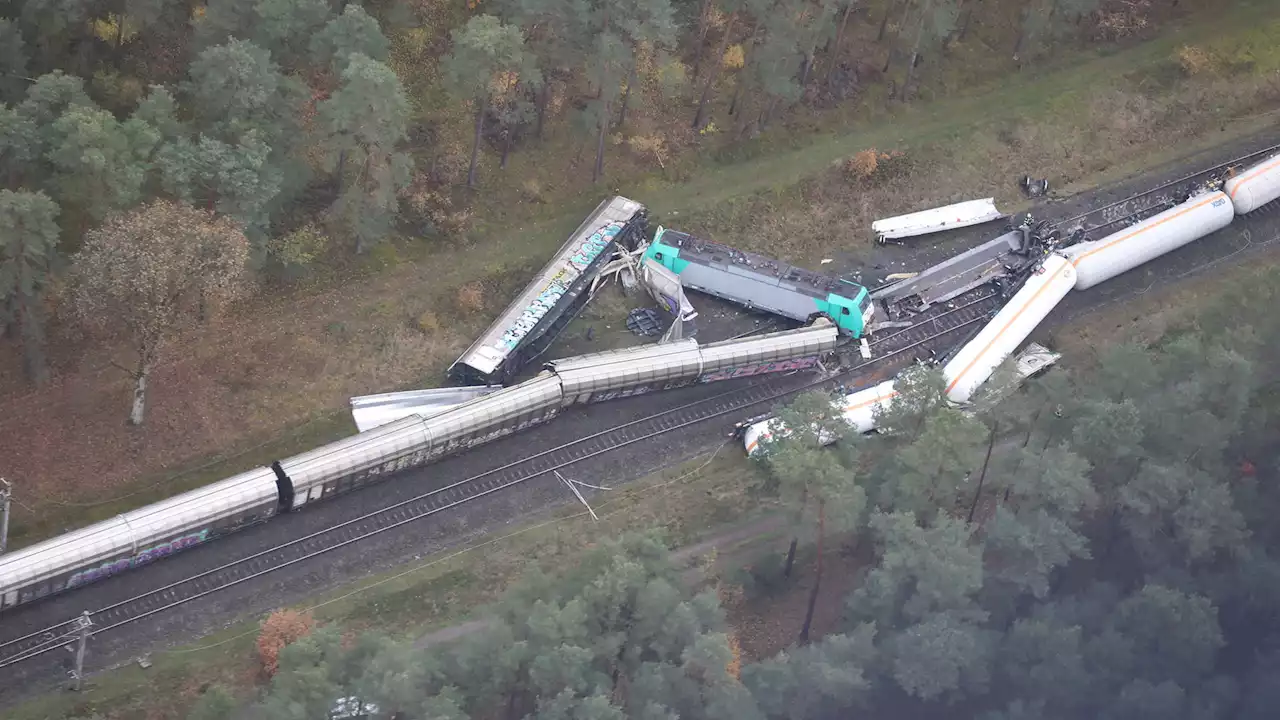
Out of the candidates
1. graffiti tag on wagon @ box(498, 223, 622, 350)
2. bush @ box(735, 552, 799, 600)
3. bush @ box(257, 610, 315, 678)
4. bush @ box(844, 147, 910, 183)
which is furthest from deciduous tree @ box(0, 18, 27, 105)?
bush @ box(844, 147, 910, 183)

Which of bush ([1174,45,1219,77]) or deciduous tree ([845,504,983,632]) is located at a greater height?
bush ([1174,45,1219,77])

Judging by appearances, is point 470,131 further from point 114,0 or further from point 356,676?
point 356,676

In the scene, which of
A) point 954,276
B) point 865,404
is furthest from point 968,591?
point 954,276

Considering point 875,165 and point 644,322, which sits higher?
point 875,165

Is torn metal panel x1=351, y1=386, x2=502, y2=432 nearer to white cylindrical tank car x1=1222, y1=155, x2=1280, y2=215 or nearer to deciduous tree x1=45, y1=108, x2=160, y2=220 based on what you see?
deciduous tree x1=45, y1=108, x2=160, y2=220

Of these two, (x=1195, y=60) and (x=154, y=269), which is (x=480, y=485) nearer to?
(x=154, y=269)

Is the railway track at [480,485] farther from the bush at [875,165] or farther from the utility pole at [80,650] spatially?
the bush at [875,165]
